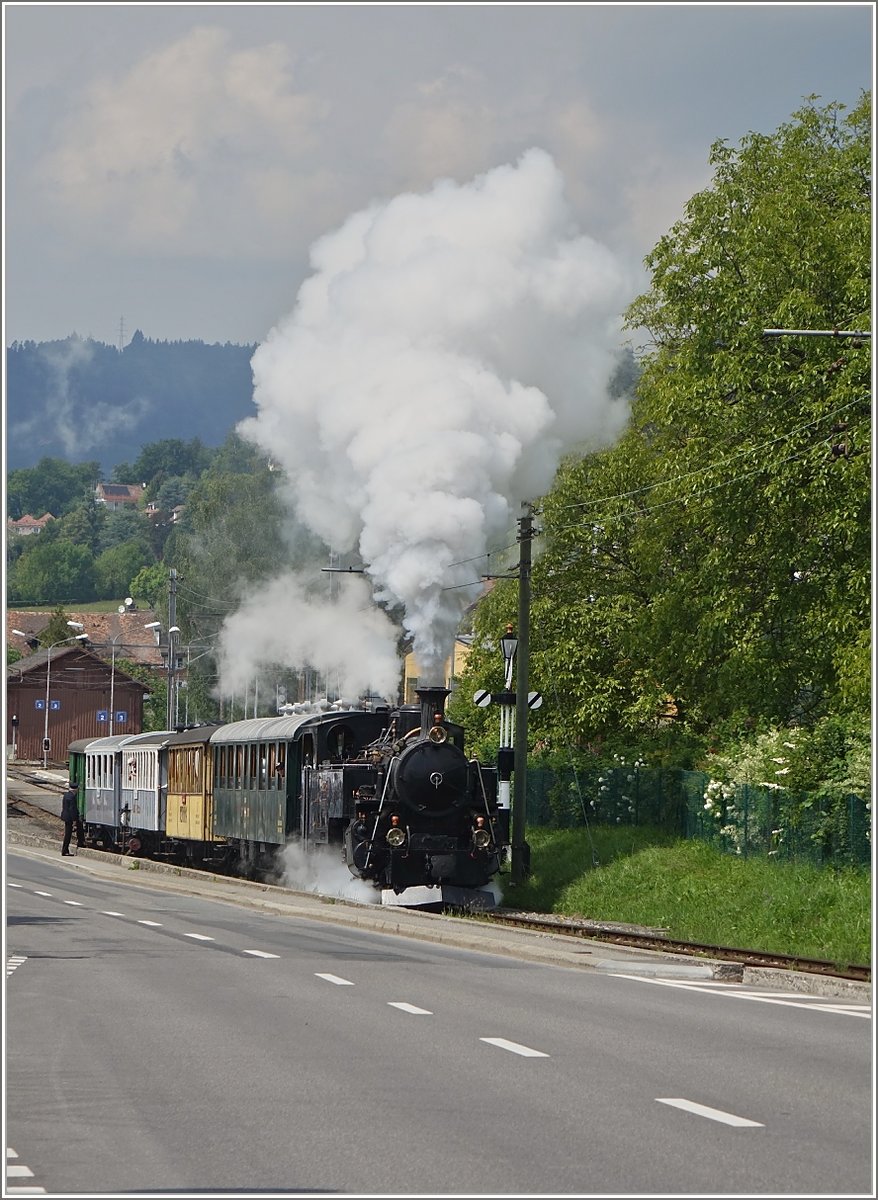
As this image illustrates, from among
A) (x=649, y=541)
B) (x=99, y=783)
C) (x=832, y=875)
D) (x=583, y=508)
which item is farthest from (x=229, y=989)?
(x=99, y=783)

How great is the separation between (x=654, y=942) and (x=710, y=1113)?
14.7 meters

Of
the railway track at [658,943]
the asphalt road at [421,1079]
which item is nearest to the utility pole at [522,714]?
the railway track at [658,943]

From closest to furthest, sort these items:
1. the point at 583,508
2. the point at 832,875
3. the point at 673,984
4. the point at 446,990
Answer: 1. the point at 446,990
2. the point at 673,984
3. the point at 832,875
4. the point at 583,508

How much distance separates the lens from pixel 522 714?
108ft

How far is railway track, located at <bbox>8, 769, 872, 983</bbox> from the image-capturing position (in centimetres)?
1994

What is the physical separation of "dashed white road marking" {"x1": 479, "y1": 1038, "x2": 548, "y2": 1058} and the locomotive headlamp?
16.3 meters

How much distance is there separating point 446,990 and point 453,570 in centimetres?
1530

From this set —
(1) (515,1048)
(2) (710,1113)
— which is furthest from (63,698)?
(2) (710,1113)

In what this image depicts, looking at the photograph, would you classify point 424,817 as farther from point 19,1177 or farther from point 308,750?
point 19,1177

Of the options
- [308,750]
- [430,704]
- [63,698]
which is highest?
[63,698]

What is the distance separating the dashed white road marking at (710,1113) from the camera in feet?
30.1

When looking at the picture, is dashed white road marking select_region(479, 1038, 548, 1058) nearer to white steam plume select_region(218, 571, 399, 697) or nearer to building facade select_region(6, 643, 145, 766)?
white steam plume select_region(218, 571, 399, 697)

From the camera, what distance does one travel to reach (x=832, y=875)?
25.7 m

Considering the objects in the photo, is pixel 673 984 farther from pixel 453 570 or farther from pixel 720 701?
pixel 720 701
